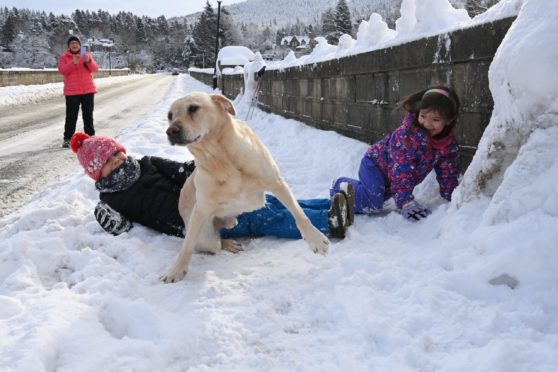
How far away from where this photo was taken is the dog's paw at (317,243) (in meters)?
3.24

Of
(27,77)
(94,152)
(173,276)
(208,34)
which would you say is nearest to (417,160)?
(173,276)

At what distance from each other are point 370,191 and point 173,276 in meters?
1.85

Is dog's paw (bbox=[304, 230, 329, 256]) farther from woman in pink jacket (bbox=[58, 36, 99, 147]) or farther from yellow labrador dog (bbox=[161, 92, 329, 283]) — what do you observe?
woman in pink jacket (bbox=[58, 36, 99, 147])

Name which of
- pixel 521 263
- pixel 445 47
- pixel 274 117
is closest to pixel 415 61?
pixel 445 47

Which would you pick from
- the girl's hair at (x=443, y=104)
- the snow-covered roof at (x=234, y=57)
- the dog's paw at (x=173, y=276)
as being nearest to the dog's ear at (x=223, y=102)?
the dog's paw at (x=173, y=276)

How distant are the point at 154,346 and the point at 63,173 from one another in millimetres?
4902

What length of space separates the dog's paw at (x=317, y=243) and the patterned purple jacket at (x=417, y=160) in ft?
2.86

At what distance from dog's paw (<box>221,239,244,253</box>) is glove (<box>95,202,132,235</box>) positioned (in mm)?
871

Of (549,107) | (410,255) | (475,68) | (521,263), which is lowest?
(410,255)

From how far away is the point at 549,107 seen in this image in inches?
94.2

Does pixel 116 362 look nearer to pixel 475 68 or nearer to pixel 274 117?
pixel 475 68

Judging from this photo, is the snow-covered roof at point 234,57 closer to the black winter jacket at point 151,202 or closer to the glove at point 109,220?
the black winter jacket at point 151,202

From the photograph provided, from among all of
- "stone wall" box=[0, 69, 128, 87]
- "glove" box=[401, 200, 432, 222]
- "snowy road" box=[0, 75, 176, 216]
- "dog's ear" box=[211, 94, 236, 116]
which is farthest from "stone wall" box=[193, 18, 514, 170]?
"stone wall" box=[0, 69, 128, 87]

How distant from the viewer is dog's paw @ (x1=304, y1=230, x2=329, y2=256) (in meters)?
3.24
